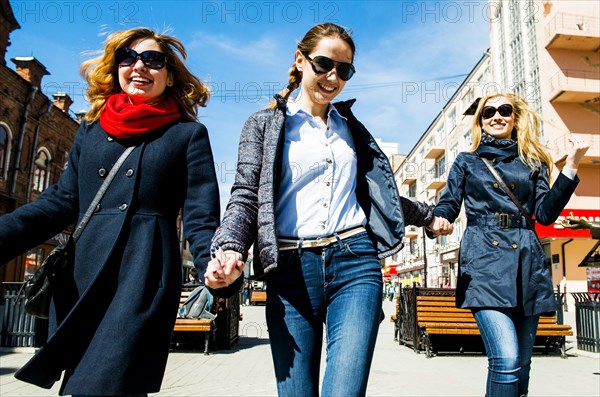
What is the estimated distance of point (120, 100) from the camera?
250 cm

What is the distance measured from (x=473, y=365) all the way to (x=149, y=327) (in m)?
7.26

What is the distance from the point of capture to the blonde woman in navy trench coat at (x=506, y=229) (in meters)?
3.03

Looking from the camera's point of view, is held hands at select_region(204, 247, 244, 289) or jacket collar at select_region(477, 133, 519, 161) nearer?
held hands at select_region(204, 247, 244, 289)

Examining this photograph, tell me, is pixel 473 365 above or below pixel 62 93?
below

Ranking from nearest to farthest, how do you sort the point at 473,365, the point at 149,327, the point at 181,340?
1. the point at 149,327
2. the point at 473,365
3. the point at 181,340

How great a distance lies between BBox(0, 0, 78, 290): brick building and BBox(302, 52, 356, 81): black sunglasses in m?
23.5

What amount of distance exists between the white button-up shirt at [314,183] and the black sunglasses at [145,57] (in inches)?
25.7

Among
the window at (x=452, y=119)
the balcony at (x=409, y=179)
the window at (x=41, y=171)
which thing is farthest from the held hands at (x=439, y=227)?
the balcony at (x=409, y=179)

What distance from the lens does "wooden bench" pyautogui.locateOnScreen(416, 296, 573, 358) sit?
29.9 ft

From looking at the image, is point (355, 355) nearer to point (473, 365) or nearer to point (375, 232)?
point (375, 232)

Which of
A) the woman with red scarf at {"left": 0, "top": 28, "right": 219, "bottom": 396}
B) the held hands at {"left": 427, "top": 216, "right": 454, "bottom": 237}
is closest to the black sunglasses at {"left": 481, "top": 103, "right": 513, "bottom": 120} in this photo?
the held hands at {"left": 427, "top": 216, "right": 454, "bottom": 237}

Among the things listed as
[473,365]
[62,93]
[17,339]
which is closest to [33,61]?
[62,93]

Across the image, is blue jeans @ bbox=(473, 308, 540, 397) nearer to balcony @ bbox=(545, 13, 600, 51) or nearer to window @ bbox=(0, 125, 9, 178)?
window @ bbox=(0, 125, 9, 178)

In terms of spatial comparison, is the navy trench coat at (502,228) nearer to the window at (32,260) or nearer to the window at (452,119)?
the window at (32,260)
